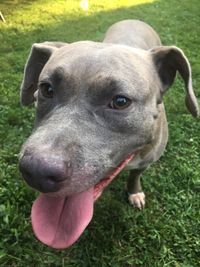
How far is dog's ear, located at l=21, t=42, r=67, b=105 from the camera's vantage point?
11.7 feet

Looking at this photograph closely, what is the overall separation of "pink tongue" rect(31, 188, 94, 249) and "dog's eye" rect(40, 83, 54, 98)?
70 cm

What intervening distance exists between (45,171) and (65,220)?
2.22 feet

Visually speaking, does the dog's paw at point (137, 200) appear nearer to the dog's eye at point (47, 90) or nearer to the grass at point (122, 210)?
the grass at point (122, 210)

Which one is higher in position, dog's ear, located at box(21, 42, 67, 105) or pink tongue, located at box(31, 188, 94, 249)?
dog's ear, located at box(21, 42, 67, 105)

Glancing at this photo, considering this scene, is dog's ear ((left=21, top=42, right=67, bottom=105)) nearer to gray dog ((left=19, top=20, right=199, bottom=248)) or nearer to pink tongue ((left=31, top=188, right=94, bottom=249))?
gray dog ((left=19, top=20, right=199, bottom=248))

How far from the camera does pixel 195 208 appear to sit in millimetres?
4348

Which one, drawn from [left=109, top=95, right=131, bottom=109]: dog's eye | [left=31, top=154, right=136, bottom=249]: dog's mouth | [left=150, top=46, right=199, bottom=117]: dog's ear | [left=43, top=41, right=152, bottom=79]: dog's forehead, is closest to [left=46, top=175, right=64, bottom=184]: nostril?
[left=31, top=154, right=136, bottom=249]: dog's mouth

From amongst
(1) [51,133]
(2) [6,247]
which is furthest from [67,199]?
(2) [6,247]

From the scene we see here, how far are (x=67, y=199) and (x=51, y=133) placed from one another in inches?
23.6

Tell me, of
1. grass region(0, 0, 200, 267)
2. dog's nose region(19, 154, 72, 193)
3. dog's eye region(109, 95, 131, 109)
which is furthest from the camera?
grass region(0, 0, 200, 267)

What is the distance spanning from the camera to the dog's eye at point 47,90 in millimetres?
3000

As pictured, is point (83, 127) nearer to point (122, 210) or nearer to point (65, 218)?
point (65, 218)

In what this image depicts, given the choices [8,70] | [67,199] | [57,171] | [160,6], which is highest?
[57,171]

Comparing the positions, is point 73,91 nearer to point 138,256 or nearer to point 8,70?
point 138,256
